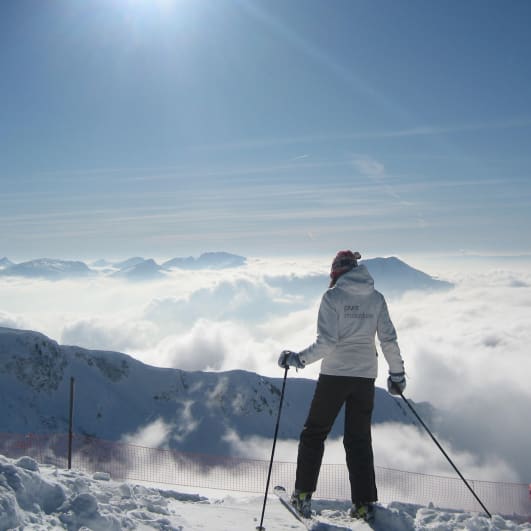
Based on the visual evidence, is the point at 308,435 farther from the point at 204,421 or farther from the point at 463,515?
the point at 204,421

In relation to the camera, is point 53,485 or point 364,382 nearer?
point 53,485

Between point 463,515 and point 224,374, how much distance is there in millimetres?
116589

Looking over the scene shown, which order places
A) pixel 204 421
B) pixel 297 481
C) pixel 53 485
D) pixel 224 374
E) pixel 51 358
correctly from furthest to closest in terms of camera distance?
pixel 224 374 → pixel 204 421 → pixel 51 358 → pixel 297 481 → pixel 53 485

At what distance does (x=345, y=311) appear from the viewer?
5445 millimetres

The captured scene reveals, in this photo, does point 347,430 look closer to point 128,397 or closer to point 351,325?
point 351,325

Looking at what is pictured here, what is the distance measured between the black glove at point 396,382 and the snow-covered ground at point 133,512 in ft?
4.48

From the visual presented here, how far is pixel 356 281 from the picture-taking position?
5.46 metres

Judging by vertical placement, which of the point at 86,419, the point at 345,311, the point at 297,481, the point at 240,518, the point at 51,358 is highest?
the point at 345,311

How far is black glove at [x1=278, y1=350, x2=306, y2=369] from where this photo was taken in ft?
17.7

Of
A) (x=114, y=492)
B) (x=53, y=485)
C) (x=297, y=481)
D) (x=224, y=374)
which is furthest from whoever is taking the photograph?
(x=224, y=374)

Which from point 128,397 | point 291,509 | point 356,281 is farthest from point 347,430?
point 128,397

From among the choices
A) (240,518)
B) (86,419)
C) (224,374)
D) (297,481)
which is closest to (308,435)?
(297,481)

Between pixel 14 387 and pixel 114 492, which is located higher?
pixel 114 492

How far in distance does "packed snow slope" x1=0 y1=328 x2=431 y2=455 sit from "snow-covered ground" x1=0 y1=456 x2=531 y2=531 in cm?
8145
